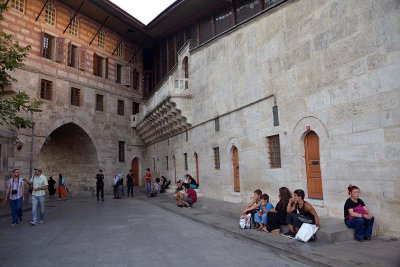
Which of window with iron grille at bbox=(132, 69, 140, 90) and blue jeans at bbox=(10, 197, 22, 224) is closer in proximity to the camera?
blue jeans at bbox=(10, 197, 22, 224)

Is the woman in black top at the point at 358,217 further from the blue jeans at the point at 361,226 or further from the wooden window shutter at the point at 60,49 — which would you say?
the wooden window shutter at the point at 60,49

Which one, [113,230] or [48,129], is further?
[48,129]

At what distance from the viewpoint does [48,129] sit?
1761 cm

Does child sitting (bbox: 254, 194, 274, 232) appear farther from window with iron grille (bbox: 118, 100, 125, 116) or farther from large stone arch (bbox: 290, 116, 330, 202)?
window with iron grille (bbox: 118, 100, 125, 116)

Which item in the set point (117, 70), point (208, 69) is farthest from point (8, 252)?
point (117, 70)

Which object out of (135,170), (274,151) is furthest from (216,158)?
(135,170)

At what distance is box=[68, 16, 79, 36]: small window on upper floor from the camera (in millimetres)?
19333

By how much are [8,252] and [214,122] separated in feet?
26.2

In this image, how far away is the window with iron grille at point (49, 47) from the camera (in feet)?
58.8

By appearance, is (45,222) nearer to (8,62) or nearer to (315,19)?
(8,62)

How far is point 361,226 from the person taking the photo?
5.57 metres

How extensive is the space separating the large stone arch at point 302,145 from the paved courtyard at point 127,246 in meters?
2.35

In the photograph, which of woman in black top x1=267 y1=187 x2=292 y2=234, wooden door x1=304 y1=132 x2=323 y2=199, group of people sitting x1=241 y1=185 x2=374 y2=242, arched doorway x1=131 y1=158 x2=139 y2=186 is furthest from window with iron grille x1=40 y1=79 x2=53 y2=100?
woman in black top x1=267 y1=187 x2=292 y2=234

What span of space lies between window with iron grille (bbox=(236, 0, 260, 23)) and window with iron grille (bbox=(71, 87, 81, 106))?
464 inches
